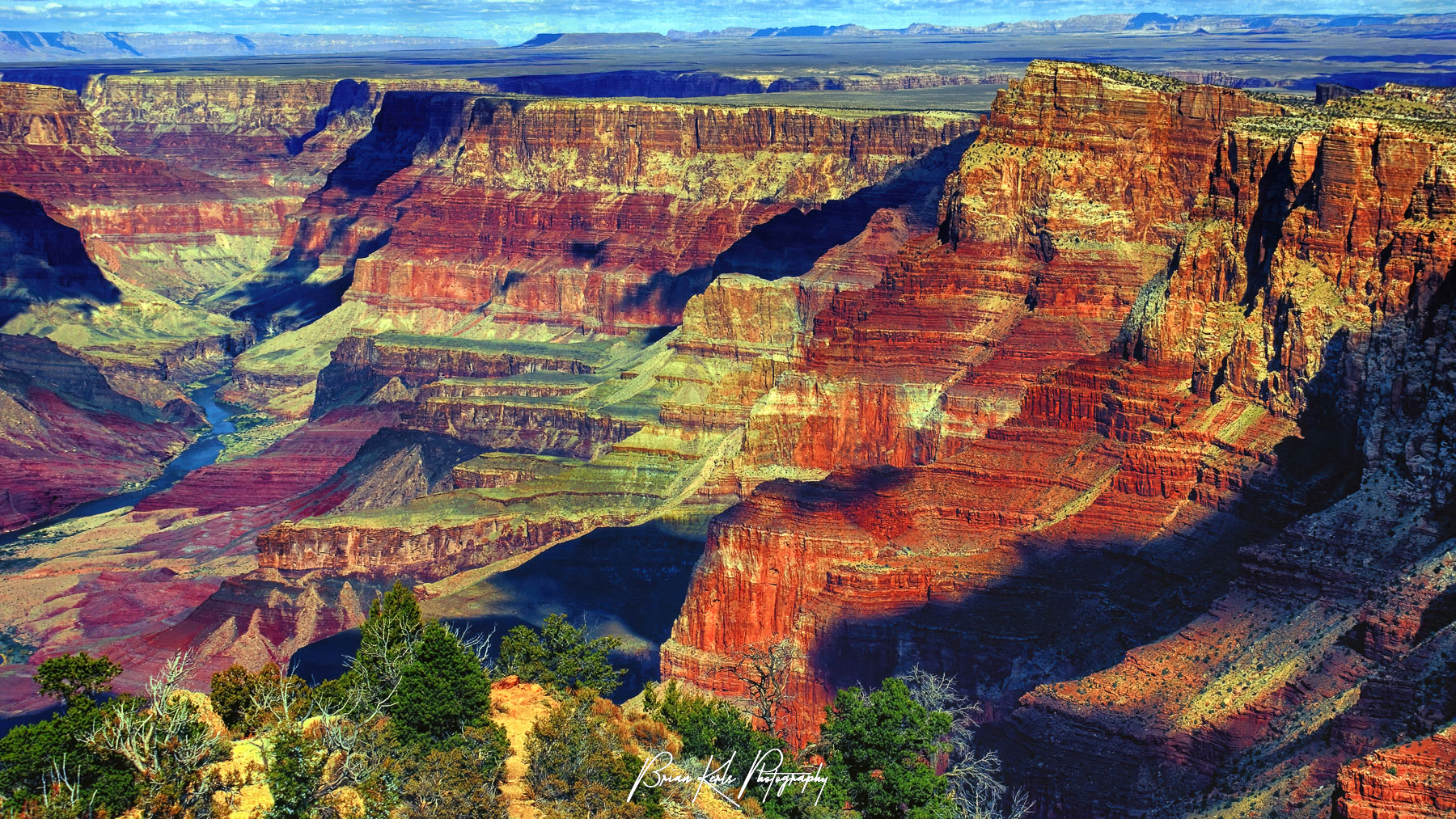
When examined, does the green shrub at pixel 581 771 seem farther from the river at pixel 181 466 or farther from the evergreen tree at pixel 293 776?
the river at pixel 181 466

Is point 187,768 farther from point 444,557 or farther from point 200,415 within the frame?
point 200,415

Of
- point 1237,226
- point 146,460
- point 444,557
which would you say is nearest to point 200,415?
point 146,460

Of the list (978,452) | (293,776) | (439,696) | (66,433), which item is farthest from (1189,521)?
(66,433)

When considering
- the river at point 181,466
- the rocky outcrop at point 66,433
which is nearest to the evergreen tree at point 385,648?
the river at point 181,466

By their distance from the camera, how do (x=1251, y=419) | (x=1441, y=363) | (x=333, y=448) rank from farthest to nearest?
1. (x=333, y=448)
2. (x=1251, y=419)
3. (x=1441, y=363)

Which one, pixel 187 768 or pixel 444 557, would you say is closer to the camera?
pixel 187 768

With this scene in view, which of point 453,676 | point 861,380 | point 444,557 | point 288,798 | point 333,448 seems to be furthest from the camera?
point 333,448

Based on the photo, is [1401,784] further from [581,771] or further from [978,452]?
[978,452]
